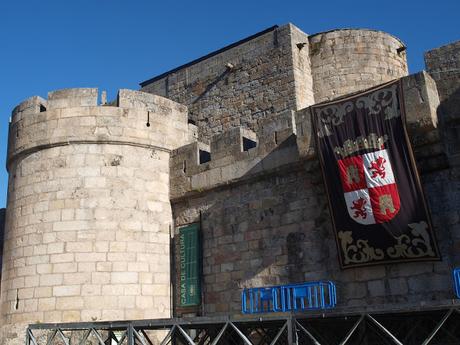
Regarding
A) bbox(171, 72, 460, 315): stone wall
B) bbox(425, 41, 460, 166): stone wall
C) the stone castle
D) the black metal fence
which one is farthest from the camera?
the stone castle

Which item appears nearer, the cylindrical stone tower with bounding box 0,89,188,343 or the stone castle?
the stone castle

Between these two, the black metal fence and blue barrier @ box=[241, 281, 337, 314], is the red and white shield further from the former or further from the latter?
the black metal fence

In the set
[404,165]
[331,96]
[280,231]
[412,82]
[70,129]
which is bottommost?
[280,231]

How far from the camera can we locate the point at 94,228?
35.0 feet

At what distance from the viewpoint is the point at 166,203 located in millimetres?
11586

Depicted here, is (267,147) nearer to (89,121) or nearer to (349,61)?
(89,121)

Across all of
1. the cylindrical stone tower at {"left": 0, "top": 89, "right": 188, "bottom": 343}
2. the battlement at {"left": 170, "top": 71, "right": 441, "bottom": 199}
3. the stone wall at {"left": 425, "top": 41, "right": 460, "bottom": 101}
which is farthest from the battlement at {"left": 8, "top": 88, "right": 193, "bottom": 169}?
the stone wall at {"left": 425, "top": 41, "right": 460, "bottom": 101}

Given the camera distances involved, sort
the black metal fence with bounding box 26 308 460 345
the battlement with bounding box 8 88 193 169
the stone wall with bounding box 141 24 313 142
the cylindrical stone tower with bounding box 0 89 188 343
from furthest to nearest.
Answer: the stone wall with bounding box 141 24 313 142 < the battlement with bounding box 8 88 193 169 < the cylindrical stone tower with bounding box 0 89 188 343 < the black metal fence with bounding box 26 308 460 345

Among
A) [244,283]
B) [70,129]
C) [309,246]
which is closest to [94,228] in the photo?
[70,129]

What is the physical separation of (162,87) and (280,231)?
810cm

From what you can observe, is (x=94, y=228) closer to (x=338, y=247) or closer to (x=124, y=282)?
(x=124, y=282)

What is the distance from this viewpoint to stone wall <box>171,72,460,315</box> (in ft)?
26.3

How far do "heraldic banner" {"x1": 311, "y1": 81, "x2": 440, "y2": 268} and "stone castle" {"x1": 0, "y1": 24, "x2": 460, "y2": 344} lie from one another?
22 cm

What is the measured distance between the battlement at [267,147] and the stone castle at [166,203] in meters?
0.02
